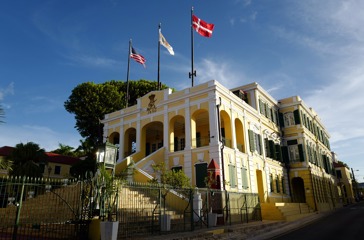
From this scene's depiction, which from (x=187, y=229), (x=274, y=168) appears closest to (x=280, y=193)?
(x=274, y=168)

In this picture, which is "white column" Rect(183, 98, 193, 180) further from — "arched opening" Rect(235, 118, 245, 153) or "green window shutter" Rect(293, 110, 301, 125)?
"green window shutter" Rect(293, 110, 301, 125)

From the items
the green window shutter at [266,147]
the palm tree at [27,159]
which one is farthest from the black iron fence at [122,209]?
the palm tree at [27,159]

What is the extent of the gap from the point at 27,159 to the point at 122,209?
16.9m

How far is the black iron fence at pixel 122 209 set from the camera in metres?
9.41

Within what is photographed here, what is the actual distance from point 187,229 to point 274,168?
665 inches

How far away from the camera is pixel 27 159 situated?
77.0 feet

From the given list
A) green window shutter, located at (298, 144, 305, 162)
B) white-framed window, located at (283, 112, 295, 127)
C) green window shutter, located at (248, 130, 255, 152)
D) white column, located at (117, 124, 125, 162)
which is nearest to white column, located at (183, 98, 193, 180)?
green window shutter, located at (248, 130, 255, 152)

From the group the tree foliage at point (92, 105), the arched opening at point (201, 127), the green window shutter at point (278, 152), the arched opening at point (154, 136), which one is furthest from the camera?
Result: the tree foliage at point (92, 105)

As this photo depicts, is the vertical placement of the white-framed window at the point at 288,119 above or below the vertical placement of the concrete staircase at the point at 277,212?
above

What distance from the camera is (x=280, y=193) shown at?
2664 centimetres

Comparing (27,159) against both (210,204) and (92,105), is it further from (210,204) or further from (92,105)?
(210,204)

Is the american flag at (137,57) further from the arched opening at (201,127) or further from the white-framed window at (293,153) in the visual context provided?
the white-framed window at (293,153)

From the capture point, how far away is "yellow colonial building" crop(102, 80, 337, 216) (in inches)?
777

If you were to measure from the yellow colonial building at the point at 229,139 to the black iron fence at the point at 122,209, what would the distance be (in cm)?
242
